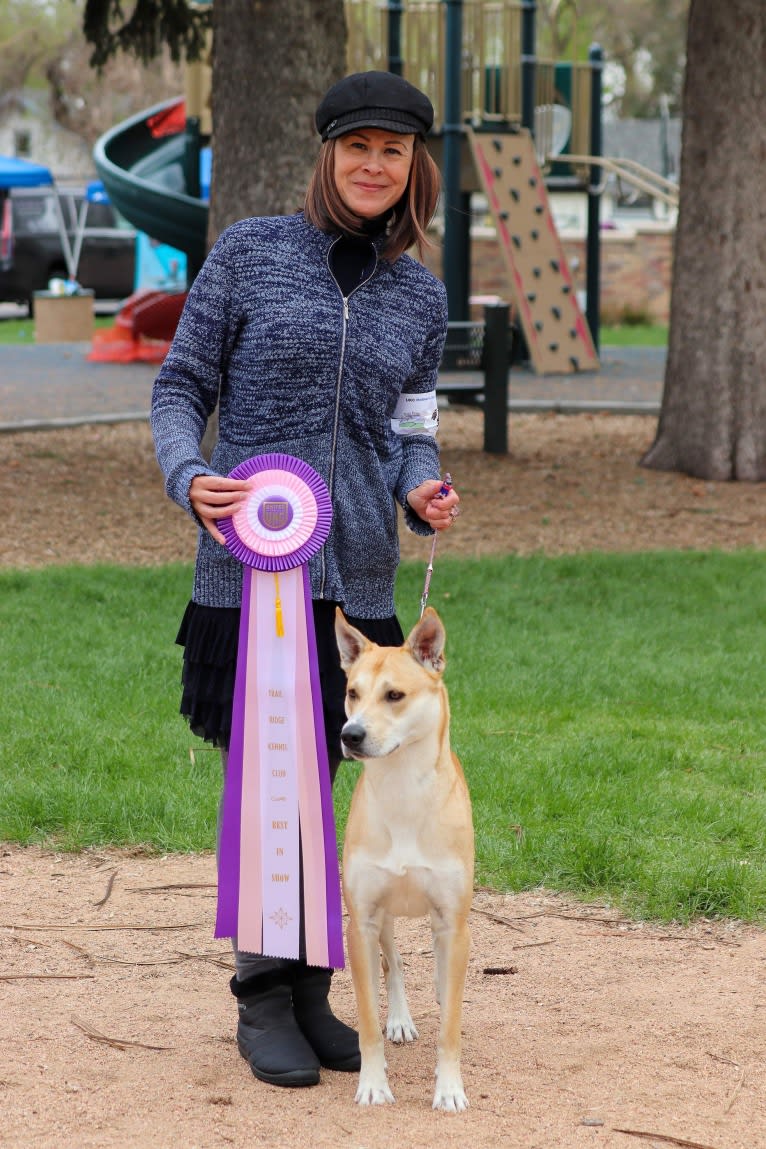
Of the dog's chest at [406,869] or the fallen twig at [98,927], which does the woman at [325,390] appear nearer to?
the dog's chest at [406,869]

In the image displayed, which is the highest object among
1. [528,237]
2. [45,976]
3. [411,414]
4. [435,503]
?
[411,414]

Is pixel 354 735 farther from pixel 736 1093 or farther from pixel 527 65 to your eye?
pixel 527 65

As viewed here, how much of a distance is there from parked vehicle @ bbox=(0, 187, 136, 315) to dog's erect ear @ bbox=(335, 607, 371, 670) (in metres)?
27.1

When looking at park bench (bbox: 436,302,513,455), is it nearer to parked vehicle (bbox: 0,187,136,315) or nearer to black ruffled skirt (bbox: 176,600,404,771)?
black ruffled skirt (bbox: 176,600,404,771)

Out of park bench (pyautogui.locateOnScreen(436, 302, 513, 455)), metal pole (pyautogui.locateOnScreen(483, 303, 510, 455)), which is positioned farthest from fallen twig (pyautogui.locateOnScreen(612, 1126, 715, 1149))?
metal pole (pyautogui.locateOnScreen(483, 303, 510, 455))

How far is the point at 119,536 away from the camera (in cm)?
993

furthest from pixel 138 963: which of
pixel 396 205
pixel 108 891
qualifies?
pixel 396 205

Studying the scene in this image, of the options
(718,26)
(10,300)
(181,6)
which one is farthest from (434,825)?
(10,300)

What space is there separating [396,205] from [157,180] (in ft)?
57.6

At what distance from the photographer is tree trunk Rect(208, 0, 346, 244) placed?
10.0 meters

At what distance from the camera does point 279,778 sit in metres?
3.49

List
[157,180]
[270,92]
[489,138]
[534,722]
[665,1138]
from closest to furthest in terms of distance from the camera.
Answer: [665,1138] → [534,722] → [270,92] → [489,138] → [157,180]

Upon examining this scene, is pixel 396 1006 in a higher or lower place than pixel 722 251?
lower

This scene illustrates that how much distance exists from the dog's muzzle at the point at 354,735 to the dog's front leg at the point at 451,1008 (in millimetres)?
497
